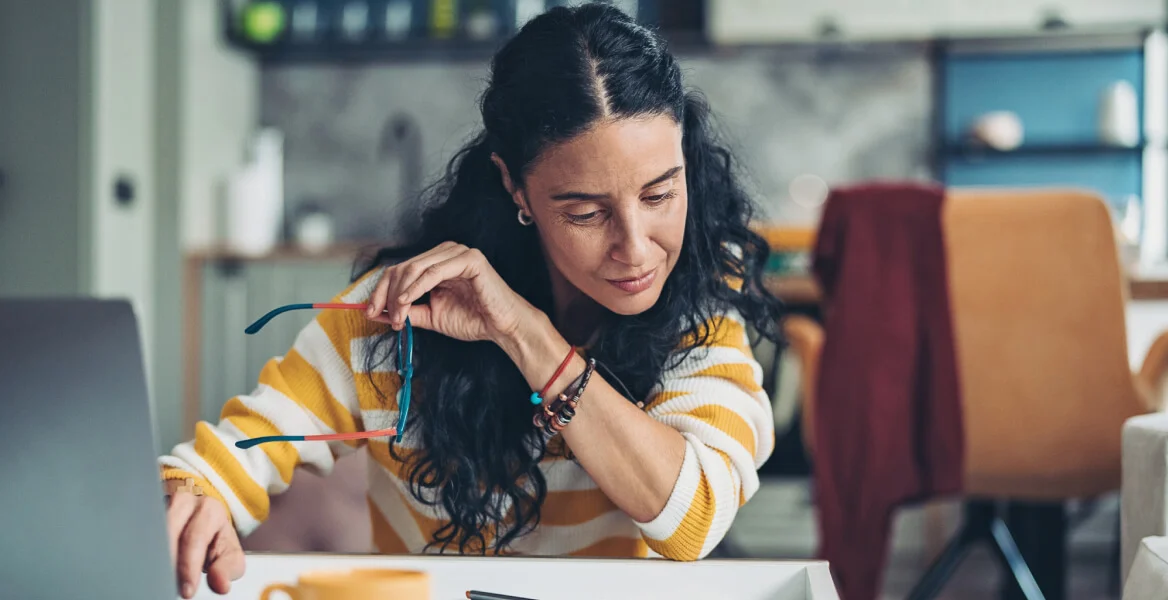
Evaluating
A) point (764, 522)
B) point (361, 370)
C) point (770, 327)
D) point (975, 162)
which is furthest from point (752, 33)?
point (361, 370)

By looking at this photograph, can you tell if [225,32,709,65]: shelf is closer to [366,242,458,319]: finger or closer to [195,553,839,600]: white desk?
[366,242,458,319]: finger

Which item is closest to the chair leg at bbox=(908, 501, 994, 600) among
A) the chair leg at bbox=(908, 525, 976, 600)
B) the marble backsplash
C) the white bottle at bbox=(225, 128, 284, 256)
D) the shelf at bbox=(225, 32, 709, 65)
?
the chair leg at bbox=(908, 525, 976, 600)

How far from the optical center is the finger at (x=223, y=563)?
0.75 metres

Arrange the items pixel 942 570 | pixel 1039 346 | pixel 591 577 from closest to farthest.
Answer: pixel 591 577 → pixel 1039 346 → pixel 942 570

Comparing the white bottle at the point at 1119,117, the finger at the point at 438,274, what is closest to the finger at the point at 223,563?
the finger at the point at 438,274

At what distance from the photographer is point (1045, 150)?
3623 mm

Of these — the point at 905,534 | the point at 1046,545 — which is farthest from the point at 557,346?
the point at 905,534

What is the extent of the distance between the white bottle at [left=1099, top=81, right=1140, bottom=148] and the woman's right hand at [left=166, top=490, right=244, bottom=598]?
138 inches

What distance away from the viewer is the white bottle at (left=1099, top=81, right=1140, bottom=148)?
11.5ft

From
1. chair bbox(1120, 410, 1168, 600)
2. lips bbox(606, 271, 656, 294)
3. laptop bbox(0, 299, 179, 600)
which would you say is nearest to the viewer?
laptop bbox(0, 299, 179, 600)

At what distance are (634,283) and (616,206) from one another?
0.26ft

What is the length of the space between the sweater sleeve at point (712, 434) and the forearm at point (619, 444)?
0.01 m

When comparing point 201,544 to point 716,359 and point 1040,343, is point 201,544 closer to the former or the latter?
point 716,359

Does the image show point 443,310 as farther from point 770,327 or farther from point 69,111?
point 69,111
